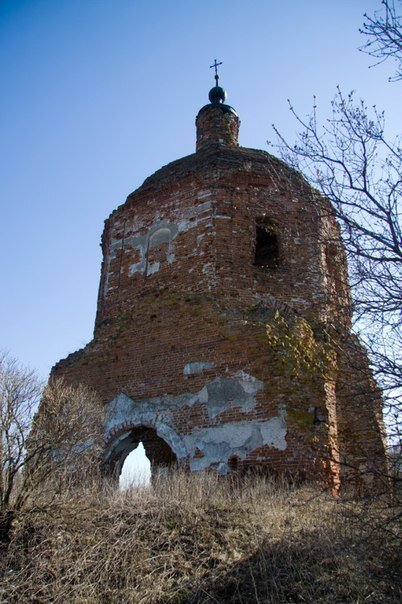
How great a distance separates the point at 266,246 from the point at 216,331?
9.40ft

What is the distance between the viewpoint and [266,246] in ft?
34.6

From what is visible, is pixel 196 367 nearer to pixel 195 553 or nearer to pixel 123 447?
pixel 123 447

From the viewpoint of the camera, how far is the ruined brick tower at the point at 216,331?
732 centimetres

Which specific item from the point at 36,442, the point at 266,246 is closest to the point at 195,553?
the point at 36,442

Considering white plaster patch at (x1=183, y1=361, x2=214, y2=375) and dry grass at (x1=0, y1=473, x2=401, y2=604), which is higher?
white plaster patch at (x1=183, y1=361, x2=214, y2=375)

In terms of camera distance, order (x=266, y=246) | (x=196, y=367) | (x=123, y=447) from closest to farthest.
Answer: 1. (x=196, y=367)
2. (x=123, y=447)
3. (x=266, y=246)

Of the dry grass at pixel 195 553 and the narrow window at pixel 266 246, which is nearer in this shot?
the dry grass at pixel 195 553

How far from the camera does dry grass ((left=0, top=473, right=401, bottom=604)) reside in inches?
156

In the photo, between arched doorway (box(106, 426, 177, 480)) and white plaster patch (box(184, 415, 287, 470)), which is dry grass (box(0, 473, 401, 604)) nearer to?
white plaster patch (box(184, 415, 287, 470))

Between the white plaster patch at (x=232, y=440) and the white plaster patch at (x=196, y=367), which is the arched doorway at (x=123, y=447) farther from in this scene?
the white plaster patch at (x=196, y=367)

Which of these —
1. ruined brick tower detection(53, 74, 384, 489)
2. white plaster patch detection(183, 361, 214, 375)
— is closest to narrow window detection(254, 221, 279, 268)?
ruined brick tower detection(53, 74, 384, 489)

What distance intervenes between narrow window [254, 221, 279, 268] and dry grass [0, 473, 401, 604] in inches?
201

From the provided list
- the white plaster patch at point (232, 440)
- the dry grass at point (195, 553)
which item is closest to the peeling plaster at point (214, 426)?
the white plaster patch at point (232, 440)

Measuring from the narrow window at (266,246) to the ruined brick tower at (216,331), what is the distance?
4cm
